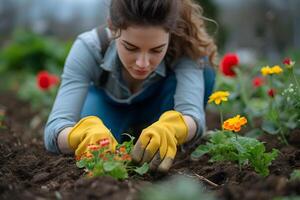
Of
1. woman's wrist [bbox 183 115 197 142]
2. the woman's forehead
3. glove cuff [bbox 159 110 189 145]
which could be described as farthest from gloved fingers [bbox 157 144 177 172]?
the woman's forehead

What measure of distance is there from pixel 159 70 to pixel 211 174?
79 centimetres

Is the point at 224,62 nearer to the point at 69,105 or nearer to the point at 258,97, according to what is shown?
the point at 258,97

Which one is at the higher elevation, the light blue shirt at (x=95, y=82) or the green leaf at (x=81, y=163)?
the light blue shirt at (x=95, y=82)

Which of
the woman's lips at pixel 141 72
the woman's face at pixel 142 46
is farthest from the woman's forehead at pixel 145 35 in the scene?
the woman's lips at pixel 141 72

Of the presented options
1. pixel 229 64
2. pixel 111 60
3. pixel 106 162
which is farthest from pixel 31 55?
pixel 106 162

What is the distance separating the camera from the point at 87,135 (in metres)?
2.24

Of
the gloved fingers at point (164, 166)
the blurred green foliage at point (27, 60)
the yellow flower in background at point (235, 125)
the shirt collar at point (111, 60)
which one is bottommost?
the blurred green foliage at point (27, 60)

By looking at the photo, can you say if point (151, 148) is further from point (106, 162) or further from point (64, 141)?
point (64, 141)

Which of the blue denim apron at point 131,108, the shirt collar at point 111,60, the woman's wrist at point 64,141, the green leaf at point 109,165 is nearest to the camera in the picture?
the green leaf at point 109,165

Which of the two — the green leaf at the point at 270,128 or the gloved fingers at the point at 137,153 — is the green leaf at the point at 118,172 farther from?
the green leaf at the point at 270,128

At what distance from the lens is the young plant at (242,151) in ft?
7.08

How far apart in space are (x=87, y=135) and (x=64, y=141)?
0.72 feet

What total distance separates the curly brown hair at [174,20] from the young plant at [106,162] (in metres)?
0.59

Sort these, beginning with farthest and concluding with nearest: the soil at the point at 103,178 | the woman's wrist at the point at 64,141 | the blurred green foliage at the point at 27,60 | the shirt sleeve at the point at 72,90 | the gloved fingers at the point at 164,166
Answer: the blurred green foliage at the point at 27,60 → the shirt sleeve at the point at 72,90 → the woman's wrist at the point at 64,141 → the gloved fingers at the point at 164,166 → the soil at the point at 103,178
